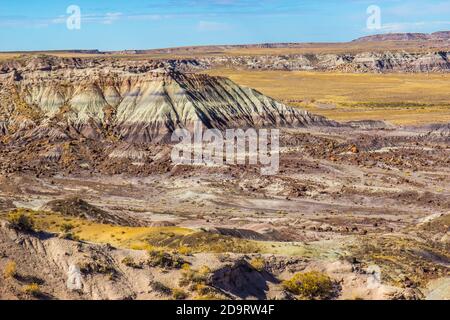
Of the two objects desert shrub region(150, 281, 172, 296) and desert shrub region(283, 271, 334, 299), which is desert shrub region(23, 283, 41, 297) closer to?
desert shrub region(150, 281, 172, 296)

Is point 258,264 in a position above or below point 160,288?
below

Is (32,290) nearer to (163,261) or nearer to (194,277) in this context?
(163,261)

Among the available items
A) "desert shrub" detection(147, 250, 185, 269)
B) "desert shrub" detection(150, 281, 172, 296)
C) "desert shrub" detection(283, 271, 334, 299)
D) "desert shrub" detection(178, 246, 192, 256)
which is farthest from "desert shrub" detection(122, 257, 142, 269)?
"desert shrub" detection(283, 271, 334, 299)

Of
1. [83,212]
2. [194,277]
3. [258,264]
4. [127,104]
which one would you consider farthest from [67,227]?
[127,104]

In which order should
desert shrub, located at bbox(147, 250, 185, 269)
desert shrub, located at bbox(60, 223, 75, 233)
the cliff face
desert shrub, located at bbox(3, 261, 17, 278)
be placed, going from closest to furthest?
desert shrub, located at bbox(3, 261, 17, 278) → desert shrub, located at bbox(147, 250, 185, 269) → desert shrub, located at bbox(60, 223, 75, 233) → the cliff face

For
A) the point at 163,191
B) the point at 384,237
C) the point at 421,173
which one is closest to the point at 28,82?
the point at 163,191
